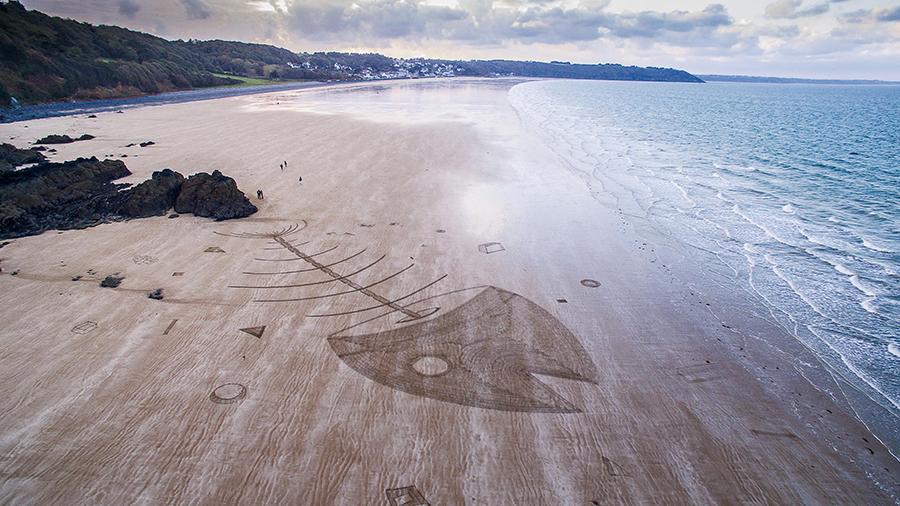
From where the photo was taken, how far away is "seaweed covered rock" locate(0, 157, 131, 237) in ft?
54.4

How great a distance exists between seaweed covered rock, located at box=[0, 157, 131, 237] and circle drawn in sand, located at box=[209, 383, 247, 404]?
13.7 m

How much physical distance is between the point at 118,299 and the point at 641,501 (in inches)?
572

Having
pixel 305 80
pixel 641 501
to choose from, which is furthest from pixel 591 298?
pixel 305 80

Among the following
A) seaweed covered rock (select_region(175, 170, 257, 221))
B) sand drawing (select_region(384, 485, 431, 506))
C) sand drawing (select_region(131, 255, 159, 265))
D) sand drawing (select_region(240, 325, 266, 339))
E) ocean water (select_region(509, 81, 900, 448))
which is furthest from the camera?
seaweed covered rock (select_region(175, 170, 257, 221))

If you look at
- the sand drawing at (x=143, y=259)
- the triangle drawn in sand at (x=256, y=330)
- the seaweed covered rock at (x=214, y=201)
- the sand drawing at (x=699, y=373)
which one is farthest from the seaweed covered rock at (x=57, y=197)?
the sand drawing at (x=699, y=373)

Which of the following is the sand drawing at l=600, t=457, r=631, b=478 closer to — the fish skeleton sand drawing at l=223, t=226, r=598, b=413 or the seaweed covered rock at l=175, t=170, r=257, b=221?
the fish skeleton sand drawing at l=223, t=226, r=598, b=413

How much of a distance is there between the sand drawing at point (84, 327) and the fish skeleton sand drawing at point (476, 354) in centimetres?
434

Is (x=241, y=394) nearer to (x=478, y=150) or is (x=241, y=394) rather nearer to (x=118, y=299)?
(x=118, y=299)

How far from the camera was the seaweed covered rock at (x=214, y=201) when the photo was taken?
18.5 m

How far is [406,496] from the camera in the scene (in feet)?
22.6

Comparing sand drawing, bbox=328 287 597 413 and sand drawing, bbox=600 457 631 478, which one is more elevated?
sand drawing, bbox=328 287 597 413

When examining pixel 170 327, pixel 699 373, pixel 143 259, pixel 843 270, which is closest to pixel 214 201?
pixel 143 259

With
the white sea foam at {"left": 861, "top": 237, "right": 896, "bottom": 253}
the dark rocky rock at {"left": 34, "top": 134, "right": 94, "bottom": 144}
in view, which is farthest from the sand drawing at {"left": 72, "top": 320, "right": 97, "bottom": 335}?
the dark rocky rock at {"left": 34, "top": 134, "right": 94, "bottom": 144}

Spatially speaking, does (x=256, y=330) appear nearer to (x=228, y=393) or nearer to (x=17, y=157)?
(x=228, y=393)
